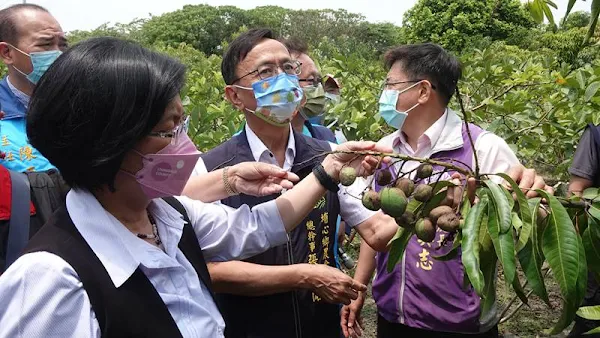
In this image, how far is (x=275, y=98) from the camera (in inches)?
84.0

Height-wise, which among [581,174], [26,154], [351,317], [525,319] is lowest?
[525,319]

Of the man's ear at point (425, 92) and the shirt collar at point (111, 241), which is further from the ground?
the man's ear at point (425, 92)

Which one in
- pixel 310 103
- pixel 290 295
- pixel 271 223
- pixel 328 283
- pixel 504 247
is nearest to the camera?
pixel 504 247

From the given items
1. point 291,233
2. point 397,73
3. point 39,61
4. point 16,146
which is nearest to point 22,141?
point 16,146

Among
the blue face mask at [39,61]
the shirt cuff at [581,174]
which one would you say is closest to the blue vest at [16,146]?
the blue face mask at [39,61]

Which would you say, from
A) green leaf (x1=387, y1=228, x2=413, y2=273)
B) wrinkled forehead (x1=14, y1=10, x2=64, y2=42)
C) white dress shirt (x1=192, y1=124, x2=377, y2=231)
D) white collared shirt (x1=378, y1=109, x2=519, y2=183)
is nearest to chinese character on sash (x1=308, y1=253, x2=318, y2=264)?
white dress shirt (x1=192, y1=124, x2=377, y2=231)

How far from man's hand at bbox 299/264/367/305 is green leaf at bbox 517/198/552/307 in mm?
781

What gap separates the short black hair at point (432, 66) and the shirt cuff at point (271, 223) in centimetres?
104

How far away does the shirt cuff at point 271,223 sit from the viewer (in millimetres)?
1665

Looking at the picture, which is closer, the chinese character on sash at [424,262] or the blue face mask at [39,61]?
the chinese character on sash at [424,262]

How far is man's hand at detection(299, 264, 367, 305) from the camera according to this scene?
6.01 ft

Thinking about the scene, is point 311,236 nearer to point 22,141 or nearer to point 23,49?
point 22,141

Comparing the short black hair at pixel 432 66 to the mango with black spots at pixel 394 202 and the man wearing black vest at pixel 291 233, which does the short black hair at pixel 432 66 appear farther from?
the mango with black spots at pixel 394 202

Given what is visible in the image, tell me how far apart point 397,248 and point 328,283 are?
0.49 metres
